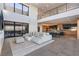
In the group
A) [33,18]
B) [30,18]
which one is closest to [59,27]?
[33,18]

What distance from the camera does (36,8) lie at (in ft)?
13.0

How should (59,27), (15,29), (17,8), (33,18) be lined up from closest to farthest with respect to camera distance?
(15,29) → (17,8) → (59,27) → (33,18)

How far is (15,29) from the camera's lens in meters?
3.71

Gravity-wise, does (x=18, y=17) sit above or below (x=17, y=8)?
below

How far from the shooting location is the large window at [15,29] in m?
3.68

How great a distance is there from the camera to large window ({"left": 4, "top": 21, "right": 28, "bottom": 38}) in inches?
145

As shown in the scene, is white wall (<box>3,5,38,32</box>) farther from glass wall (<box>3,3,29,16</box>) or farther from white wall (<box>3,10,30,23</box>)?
glass wall (<box>3,3,29,16</box>)

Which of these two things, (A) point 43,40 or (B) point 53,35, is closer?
(B) point 53,35

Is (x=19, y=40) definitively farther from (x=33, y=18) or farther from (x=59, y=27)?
(x=59, y=27)

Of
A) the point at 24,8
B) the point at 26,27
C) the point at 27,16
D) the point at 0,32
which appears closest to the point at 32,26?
the point at 26,27

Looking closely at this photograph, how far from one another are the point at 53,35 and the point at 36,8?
1.62m

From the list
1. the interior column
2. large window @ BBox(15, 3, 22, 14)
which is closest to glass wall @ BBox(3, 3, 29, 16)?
large window @ BBox(15, 3, 22, 14)

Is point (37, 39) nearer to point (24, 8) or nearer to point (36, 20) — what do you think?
point (36, 20)

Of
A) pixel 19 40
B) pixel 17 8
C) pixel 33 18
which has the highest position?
pixel 17 8
